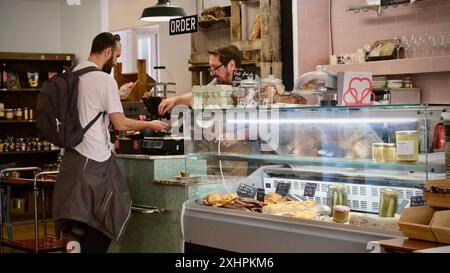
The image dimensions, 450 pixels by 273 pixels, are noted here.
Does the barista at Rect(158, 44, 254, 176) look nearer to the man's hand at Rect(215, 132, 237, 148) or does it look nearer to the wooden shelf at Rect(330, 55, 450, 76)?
the man's hand at Rect(215, 132, 237, 148)

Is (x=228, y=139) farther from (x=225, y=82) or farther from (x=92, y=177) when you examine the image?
(x=225, y=82)

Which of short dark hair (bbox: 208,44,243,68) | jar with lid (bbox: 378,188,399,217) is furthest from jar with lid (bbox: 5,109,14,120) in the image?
jar with lid (bbox: 378,188,399,217)

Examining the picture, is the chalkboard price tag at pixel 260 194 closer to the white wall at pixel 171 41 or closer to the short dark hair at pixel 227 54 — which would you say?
the short dark hair at pixel 227 54

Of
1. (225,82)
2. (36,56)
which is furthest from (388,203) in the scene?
(36,56)

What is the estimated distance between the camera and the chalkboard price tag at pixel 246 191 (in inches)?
165

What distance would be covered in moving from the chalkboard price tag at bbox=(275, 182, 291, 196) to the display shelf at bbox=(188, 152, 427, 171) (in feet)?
0.50

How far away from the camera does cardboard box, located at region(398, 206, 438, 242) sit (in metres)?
2.74

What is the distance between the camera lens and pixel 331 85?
3.82 m

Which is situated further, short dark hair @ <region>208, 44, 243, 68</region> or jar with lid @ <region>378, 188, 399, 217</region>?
short dark hair @ <region>208, 44, 243, 68</region>

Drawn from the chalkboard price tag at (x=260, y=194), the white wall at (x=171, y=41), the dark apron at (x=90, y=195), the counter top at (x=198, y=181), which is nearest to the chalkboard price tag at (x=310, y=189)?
the chalkboard price tag at (x=260, y=194)

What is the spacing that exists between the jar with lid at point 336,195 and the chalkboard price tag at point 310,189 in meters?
0.12

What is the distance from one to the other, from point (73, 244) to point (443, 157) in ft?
8.10

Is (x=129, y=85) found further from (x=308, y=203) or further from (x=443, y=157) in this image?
(x=443, y=157)
